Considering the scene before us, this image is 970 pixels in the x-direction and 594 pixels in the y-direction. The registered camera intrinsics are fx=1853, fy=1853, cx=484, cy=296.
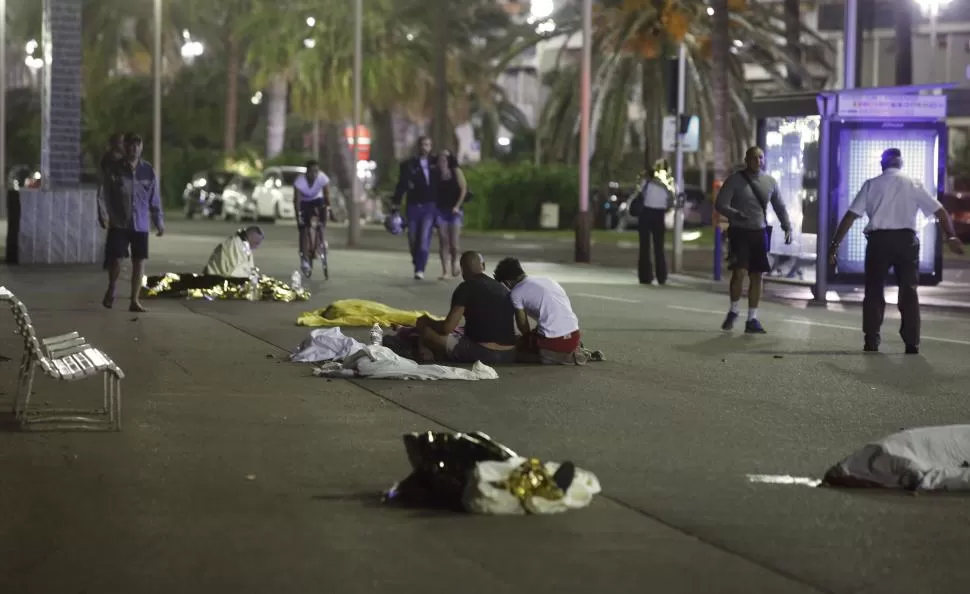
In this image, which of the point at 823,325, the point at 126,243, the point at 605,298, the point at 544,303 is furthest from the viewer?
the point at 605,298

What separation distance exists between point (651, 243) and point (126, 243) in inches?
367

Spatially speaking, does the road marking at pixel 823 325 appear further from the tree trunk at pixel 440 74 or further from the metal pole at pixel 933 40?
the metal pole at pixel 933 40

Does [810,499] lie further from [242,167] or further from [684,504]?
[242,167]

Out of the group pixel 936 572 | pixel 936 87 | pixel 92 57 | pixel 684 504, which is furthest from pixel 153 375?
pixel 92 57

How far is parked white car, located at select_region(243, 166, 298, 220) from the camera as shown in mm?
54219

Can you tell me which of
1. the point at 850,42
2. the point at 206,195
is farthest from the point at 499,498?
the point at 206,195

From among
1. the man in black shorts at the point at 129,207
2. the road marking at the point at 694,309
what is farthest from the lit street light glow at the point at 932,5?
the man in black shorts at the point at 129,207

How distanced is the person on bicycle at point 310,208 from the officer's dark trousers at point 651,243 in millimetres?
4553

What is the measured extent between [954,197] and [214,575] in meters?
36.5

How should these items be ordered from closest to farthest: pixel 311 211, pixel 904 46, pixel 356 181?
1. pixel 311 211
2. pixel 356 181
3. pixel 904 46

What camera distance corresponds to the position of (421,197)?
1035 inches

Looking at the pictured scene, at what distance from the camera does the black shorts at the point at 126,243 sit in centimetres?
1969

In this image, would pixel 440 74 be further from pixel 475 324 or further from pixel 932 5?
pixel 475 324

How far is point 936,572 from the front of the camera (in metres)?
7.45
